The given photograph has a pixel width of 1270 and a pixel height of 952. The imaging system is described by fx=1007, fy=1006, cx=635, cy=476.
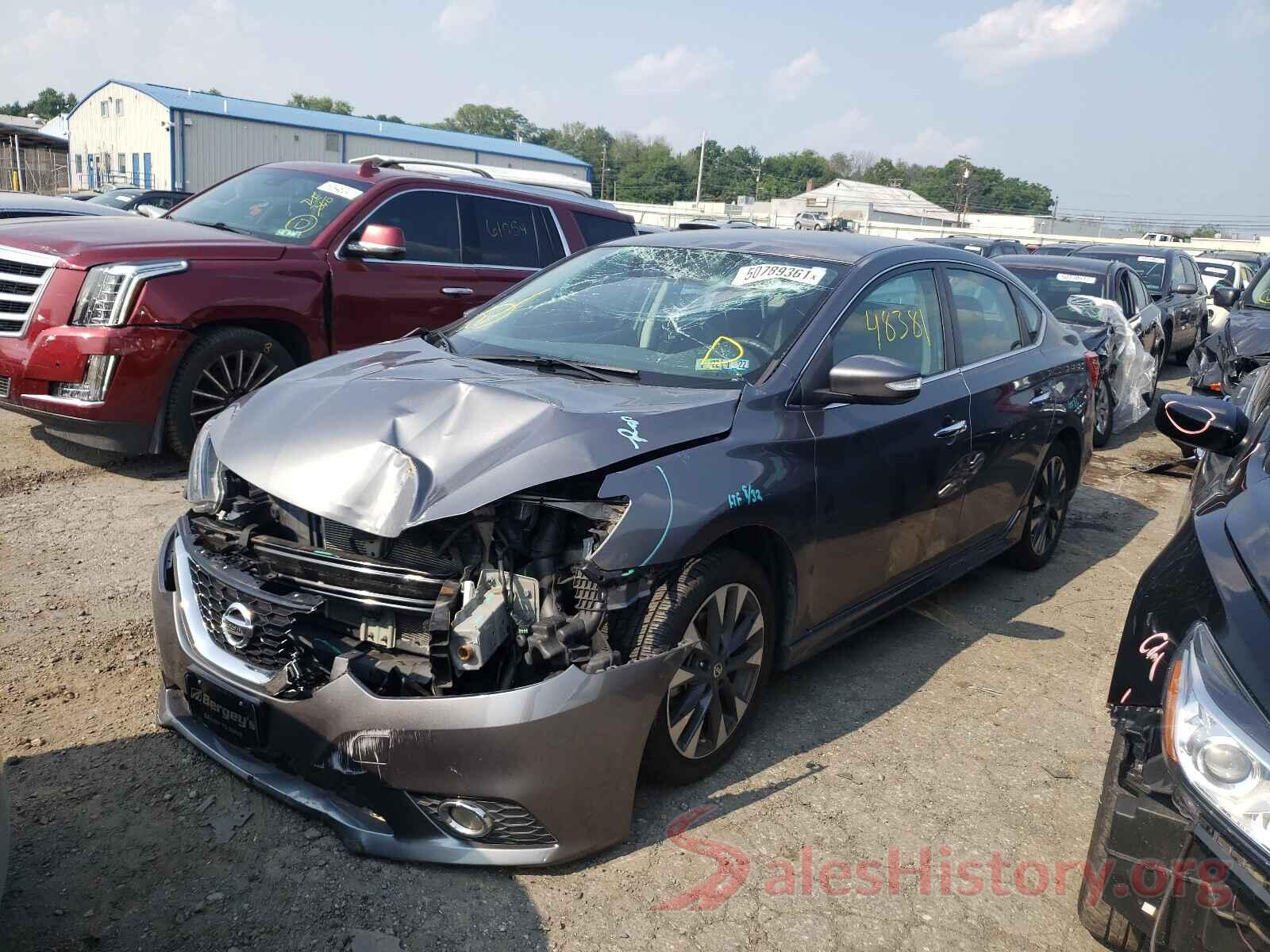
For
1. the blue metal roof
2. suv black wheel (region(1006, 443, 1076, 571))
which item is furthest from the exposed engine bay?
the blue metal roof

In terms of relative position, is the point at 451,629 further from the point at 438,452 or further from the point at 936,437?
the point at 936,437

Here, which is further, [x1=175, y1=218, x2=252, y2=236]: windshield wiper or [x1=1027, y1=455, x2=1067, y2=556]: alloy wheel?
[x1=175, y1=218, x2=252, y2=236]: windshield wiper

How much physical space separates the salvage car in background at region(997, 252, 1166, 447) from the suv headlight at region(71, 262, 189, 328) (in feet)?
23.7

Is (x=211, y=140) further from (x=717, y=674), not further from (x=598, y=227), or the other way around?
(x=717, y=674)

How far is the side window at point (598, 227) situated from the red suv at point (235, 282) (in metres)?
0.12

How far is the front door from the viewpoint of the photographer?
3525 millimetres

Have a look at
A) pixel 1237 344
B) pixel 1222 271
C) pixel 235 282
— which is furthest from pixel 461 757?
pixel 1222 271

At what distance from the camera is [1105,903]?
7.84 feet

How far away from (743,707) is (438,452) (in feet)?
4.38

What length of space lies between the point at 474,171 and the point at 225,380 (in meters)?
3.62

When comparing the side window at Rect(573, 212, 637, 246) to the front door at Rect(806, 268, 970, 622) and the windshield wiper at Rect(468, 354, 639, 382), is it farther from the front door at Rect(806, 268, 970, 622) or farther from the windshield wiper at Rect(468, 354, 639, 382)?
the windshield wiper at Rect(468, 354, 639, 382)

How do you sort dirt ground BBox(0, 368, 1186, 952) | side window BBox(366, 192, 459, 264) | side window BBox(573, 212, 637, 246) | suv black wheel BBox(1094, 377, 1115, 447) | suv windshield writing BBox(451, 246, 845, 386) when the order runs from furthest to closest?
suv black wheel BBox(1094, 377, 1115, 447)
side window BBox(573, 212, 637, 246)
side window BBox(366, 192, 459, 264)
suv windshield writing BBox(451, 246, 845, 386)
dirt ground BBox(0, 368, 1186, 952)

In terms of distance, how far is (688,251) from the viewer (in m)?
4.25

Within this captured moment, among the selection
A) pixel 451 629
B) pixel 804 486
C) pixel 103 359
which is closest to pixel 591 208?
pixel 103 359
